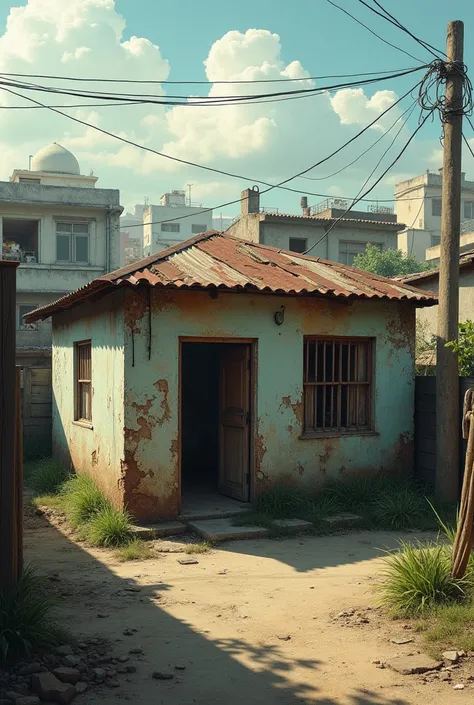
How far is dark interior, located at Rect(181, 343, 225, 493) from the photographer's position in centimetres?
1438

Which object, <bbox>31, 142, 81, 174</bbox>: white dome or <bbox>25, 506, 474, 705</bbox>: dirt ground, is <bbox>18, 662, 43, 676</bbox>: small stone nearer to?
<bbox>25, 506, 474, 705</bbox>: dirt ground

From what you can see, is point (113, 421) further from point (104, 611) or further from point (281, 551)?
point (104, 611)

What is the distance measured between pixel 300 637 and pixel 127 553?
117 inches

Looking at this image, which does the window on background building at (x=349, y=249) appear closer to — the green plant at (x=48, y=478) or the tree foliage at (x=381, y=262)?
the tree foliage at (x=381, y=262)

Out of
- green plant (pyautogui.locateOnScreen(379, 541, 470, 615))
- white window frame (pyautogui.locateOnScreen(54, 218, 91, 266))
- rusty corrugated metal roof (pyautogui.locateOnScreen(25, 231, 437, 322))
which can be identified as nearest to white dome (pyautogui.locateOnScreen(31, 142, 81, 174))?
white window frame (pyautogui.locateOnScreen(54, 218, 91, 266))

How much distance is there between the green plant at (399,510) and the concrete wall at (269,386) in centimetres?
101

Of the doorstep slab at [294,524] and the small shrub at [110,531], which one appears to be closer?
the small shrub at [110,531]

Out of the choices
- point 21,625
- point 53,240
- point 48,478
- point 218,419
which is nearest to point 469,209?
point 53,240

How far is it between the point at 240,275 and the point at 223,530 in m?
3.46

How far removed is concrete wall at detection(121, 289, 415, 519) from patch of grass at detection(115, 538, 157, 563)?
2.90 ft

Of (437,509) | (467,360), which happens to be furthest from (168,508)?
(467,360)

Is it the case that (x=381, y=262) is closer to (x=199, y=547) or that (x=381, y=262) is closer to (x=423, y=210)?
(x=423, y=210)

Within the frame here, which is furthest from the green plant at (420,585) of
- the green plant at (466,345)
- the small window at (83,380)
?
the small window at (83,380)

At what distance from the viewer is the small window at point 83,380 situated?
1177cm
